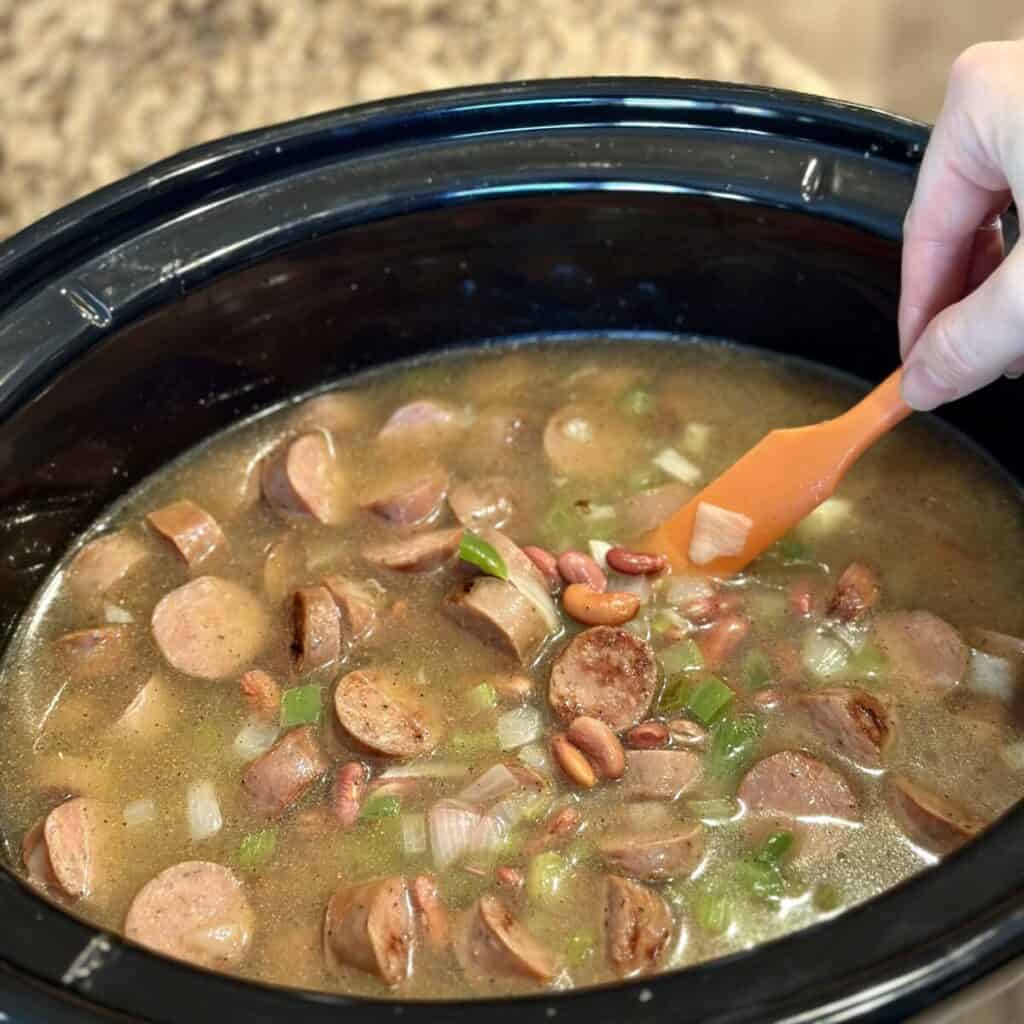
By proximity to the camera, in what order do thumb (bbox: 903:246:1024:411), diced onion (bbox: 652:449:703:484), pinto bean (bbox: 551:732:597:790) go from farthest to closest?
diced onion (bbox: 652:449:703:484) < pinto bean (bbox: 551:732:597:790) < thumb (bbox: 903:246:1024:411)

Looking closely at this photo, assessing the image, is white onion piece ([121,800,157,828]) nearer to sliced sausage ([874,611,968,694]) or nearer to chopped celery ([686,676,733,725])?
chopped celery ([686,676,733,725])

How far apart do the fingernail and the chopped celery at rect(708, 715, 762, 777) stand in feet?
1.46

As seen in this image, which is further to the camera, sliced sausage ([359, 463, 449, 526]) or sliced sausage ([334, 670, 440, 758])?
sliced sausage ([359, 463, 449, 526])

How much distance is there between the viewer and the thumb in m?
1.35

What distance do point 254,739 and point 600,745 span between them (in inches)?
17.7

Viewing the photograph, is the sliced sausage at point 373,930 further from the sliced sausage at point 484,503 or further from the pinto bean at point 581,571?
the sliced sausage at point 484,503

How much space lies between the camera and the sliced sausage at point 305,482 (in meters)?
1.98


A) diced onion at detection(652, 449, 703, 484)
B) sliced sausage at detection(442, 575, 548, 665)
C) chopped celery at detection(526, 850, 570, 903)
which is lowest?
chopped celery at detection(526, 850, 570, 903)

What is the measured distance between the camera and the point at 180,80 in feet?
9.14

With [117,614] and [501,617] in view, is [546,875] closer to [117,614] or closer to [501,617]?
[501,617]

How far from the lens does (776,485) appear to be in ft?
5.96

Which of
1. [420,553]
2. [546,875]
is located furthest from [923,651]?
[420,553]

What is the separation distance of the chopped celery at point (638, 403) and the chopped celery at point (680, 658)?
0.50 meters

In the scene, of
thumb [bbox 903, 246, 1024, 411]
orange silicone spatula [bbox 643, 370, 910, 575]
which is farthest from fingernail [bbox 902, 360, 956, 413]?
orange silicone spatula [bbox 643, 370, 910, 575]
